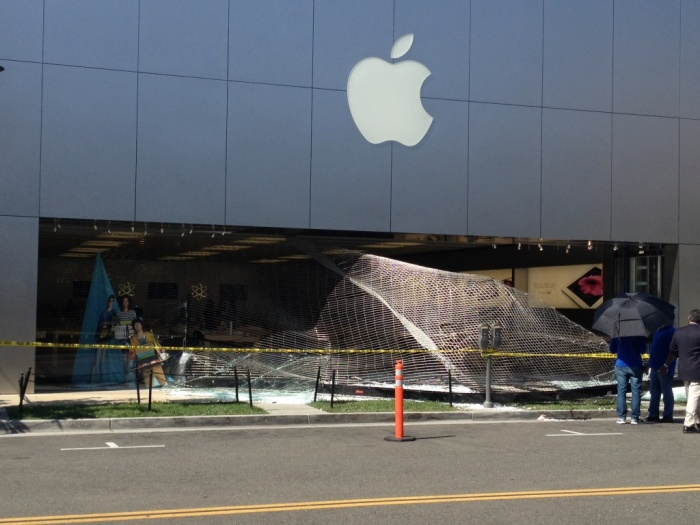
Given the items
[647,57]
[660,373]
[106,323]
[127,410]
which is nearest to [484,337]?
[660,373]

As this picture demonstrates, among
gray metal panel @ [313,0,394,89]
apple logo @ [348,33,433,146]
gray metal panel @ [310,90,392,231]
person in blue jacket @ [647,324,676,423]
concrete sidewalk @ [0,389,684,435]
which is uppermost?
gray metal panel @ [313,0,394,89]

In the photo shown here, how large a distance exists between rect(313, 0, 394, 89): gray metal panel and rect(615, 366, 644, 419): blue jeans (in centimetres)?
981

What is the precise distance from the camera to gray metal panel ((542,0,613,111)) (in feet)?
76.1

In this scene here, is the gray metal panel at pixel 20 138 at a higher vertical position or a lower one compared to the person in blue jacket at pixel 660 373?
higher

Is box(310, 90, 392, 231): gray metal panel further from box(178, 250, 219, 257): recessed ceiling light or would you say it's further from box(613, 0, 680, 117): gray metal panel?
box(613, 0, 680, 117): gray metal panel

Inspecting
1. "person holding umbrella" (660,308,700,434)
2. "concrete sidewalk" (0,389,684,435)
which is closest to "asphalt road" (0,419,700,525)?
"person holding umbrella" (660,308,700,434)

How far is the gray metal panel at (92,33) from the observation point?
1864 centimetres

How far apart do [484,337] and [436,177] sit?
6.67m

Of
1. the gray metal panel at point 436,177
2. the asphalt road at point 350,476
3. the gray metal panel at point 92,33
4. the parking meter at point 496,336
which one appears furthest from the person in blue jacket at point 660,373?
the gray metal panel at point 92,33

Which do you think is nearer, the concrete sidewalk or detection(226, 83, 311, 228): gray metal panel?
the concrete sidewalk

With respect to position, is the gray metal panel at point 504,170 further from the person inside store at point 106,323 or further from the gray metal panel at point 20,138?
the gray metal panel at point 20,138

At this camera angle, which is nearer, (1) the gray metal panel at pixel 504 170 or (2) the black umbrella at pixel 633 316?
(2) the black umbrella at pixel 633 316

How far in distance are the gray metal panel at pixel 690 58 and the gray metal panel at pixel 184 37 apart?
12.5m

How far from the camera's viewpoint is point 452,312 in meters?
18.4
